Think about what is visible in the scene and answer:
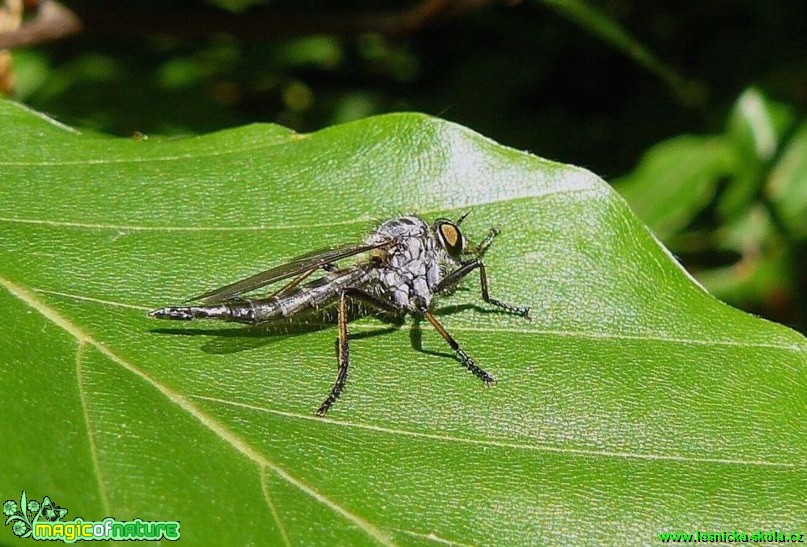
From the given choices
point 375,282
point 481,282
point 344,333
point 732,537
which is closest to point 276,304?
point 344,333

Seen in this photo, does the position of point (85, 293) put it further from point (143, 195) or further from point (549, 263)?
point (549, 263)

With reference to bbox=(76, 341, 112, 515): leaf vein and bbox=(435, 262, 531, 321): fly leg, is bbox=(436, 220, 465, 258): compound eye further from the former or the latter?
bbox=(76, 341, 112, 515): leaf vein

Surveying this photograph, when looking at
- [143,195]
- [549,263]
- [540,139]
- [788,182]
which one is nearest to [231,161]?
[143,195]

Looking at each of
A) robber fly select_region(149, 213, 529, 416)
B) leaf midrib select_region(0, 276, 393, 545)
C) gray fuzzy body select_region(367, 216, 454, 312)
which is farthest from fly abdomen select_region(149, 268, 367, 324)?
leaf midrib select_region(0, 276, 393, 545)

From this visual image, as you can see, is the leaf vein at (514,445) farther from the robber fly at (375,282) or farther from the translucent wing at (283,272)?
the translucent wing at (283,272)

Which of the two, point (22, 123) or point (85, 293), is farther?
point (22, 123)

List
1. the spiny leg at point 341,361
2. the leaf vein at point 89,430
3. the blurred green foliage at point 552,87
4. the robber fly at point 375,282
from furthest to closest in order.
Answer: the blurred green foliage at point 552,87, the robber fly at point 375,282, the spiny leg at point 341,361, the leaf vein at point 89,430

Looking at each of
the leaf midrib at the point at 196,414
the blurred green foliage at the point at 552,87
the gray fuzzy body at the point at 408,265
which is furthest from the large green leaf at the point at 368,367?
the blurred green foliage at the point at 552,87
